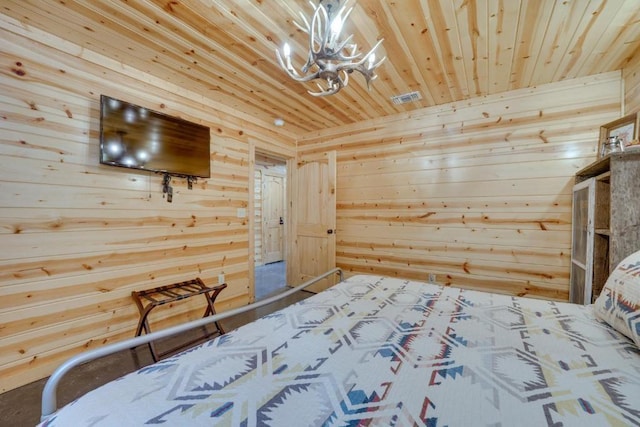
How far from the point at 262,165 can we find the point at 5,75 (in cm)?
423

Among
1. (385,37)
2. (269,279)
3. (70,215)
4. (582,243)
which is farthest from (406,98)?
(269,279)

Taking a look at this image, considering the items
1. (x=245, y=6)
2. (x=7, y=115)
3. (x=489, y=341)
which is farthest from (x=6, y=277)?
(x=489, y=341)

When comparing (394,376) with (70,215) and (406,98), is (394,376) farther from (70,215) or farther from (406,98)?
(406,98)

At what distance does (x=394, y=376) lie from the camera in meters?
0.93

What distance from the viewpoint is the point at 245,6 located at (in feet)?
5.47

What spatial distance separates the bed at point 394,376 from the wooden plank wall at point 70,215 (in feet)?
5.47

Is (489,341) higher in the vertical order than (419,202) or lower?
lower

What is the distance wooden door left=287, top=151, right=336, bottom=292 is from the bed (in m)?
2.34

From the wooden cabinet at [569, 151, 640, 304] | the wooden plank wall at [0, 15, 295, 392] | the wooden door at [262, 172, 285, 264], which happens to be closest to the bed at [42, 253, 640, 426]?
the wooden cabinet at [569, 151, 640, 304]

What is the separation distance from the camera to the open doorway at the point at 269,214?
579 centimetres

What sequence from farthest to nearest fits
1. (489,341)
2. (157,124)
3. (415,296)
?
(157,124) → (415,296) → (489,341)

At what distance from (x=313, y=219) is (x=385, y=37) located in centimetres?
254

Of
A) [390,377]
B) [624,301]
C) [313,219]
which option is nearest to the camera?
[390,377]

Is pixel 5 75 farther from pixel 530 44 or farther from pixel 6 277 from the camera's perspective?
pixel 530 44
